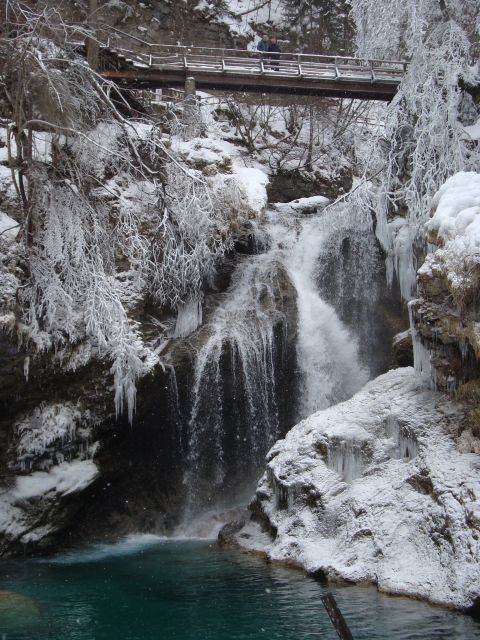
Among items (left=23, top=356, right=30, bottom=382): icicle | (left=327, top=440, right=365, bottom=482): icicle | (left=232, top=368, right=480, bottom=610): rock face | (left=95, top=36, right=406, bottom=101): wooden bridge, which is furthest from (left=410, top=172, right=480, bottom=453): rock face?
(left=95, top=36, right=406, bottom=101): wooden bridge

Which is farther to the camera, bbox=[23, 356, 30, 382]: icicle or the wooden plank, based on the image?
bbox=[23, 356, 30, 382]: icicle

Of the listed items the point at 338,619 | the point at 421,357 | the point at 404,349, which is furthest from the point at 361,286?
the point at 338,619

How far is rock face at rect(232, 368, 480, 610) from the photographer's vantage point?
23.9 feet

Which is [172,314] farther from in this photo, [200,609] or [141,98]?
[141,98]

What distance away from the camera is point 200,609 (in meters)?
7.26

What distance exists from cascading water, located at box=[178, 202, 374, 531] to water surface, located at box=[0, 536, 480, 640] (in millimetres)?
2463

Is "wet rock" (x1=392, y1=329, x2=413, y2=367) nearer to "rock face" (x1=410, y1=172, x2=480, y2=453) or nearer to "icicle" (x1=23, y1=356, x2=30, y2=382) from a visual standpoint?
"rock face" (x1=410, y1=172, x2=480, y2=453)

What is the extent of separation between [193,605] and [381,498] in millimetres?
2756

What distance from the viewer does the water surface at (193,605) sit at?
6.45m

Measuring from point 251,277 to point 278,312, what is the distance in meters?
1.22

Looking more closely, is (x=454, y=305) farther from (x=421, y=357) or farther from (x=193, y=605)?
(x=193, y=605)

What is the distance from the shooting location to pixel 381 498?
8414 millimetres

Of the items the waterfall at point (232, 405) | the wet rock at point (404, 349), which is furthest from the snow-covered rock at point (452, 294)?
the waterfall at point (232, 405)

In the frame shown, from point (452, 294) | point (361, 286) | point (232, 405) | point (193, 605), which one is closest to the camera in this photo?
point (193, 605)
